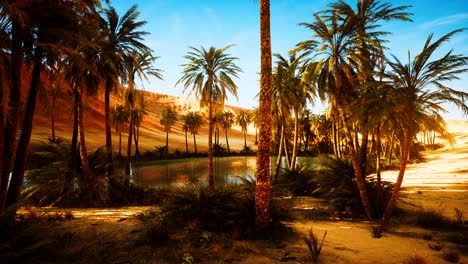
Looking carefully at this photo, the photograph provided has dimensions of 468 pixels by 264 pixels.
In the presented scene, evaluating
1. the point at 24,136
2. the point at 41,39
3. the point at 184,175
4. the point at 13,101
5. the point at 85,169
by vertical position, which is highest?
the point at 41,39

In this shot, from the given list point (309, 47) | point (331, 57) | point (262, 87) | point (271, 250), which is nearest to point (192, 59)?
point (309, 47)

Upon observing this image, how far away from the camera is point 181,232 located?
8031 mm

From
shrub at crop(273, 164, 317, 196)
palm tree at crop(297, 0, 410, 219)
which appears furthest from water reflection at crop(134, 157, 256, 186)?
palm tree at crop(297, 0, 410, 219)

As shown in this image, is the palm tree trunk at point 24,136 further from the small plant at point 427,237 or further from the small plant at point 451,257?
the small plant at point 427,237

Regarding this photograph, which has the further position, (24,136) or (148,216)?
(148,216)

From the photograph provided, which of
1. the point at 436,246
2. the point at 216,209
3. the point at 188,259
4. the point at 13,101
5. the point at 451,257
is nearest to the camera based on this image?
the point at 188,259

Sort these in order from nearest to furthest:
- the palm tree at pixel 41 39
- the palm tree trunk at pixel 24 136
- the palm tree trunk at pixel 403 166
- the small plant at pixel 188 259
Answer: the small plant at pixel 188 259, the palm tree at pixel 41 39, the palm tree trunk at pixel 24 136, the palm tree trunk at pixel 403 166

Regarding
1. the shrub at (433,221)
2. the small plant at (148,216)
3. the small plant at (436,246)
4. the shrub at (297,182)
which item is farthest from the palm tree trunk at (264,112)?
the shrub at (297,182)

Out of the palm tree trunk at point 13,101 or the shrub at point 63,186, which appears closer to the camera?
the palm tree trunk at point 13,101

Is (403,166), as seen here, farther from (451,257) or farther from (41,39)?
(41,39)

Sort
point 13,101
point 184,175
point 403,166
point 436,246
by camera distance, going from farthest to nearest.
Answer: point 184,175
point 403,166
point 13,101
point 436,246

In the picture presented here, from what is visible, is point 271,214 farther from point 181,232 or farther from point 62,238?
point 62,238

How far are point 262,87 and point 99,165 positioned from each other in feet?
36.1

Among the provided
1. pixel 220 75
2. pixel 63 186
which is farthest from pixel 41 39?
pixel 220 75
